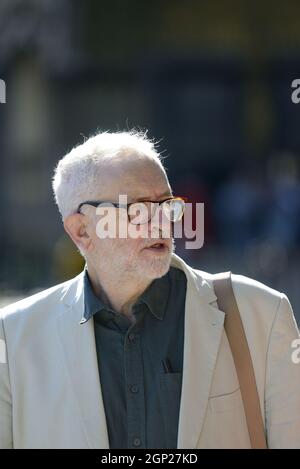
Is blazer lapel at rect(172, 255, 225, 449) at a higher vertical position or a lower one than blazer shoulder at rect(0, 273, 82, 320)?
lower

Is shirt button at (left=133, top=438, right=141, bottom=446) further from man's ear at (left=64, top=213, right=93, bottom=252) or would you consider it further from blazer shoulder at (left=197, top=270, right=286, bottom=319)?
man's ear at (left=64, top=213, right=93, bottom=252)

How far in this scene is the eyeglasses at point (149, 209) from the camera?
2906 millimetres

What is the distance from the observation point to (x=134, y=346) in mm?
2908

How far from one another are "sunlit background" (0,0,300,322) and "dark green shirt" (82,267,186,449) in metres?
12.2

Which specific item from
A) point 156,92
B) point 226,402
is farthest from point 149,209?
point 156,92

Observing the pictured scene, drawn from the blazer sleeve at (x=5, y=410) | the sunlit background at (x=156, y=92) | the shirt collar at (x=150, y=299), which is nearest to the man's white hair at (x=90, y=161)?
the shirt collar at (x=150, y=299)

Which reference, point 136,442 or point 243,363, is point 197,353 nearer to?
point 243,363

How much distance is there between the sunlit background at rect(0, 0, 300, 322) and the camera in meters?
16.4

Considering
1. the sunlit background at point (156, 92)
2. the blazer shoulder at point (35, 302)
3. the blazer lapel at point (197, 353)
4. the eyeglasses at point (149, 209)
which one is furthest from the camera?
the sunlit background at point (156, 92)

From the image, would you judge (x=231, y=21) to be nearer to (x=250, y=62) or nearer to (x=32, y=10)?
(x=250, y=62)

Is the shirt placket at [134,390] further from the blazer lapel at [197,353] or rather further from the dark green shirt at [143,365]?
the blazer lapel at [197,353]

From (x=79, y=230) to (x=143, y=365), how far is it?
49 centimetres

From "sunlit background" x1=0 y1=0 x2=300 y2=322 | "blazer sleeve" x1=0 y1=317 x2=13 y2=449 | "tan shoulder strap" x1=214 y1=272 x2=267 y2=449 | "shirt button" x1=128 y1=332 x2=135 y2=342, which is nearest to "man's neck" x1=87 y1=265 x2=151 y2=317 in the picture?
"shirt button" x1=128 y1=332 x2=135 y2=342
